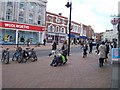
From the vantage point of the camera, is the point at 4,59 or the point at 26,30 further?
the point at 26,30

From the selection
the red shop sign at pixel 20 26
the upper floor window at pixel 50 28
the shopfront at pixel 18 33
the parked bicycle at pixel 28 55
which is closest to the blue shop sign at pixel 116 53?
the parked bicycle at pixel 28 55

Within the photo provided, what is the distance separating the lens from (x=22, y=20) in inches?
1583

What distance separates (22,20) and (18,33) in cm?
290

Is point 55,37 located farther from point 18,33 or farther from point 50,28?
point 18,33

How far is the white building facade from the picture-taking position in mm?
36438

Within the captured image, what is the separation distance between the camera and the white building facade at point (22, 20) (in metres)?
36.4

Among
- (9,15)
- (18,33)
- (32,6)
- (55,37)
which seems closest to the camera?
(9,15)

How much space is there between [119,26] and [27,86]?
999 centimetres

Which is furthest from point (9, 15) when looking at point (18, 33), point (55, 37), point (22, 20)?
point (55, 37)

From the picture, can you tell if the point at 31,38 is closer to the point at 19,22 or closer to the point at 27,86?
the point at 19,22

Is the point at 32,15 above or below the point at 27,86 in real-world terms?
above

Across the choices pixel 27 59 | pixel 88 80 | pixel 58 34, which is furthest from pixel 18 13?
pixel 88 80

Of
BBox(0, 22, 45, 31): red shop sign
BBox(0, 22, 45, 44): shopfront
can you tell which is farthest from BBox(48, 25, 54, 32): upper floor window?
BBox(0, 22, 45, 44): shopfront

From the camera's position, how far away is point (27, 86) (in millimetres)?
7238
